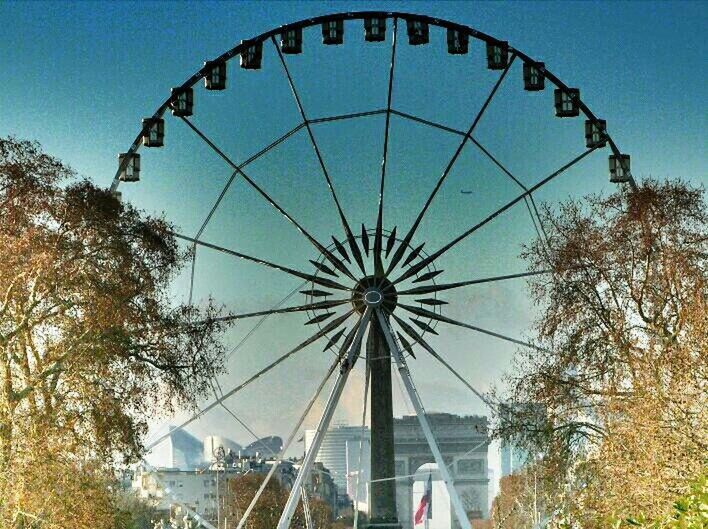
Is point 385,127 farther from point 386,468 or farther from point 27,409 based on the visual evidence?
point 27,409

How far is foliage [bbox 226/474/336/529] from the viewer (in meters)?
99.7

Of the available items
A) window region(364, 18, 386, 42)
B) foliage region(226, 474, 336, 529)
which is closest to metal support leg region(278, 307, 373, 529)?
window region(364, 18, 386, 42)

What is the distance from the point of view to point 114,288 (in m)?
42.3

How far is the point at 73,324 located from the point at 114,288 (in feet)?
5.84

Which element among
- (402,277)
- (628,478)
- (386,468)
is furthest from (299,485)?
(628,478)

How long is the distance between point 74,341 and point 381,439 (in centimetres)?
961

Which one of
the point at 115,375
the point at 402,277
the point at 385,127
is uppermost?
the point at 385,127

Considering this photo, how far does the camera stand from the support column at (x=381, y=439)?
46.8m

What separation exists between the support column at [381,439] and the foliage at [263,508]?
46.3 m

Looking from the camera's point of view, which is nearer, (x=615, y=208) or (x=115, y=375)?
(x=115, y=375)

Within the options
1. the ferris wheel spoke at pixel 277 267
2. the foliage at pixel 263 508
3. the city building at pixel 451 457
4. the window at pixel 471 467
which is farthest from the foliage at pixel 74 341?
the window at pixel 471 467

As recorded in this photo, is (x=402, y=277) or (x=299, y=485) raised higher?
(x=402, y=277)

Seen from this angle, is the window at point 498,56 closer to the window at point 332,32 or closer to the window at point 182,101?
the window at point 332,32

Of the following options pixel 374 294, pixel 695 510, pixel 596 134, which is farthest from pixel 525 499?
pixel 695 510
